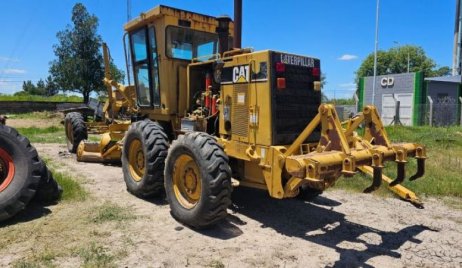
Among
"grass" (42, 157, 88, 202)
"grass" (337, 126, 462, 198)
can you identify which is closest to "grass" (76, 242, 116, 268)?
"grass" (42, 157, 88, 202)

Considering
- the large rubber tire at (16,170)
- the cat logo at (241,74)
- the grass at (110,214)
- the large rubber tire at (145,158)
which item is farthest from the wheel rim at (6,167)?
the cat logo at (241,74)

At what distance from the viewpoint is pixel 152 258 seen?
4.58 metres

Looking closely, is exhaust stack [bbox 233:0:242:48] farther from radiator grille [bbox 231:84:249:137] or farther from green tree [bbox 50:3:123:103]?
green tree [bbox 50:3:123:103]

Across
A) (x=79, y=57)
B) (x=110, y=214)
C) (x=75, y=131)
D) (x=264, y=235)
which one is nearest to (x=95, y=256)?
(x=110, y=214)

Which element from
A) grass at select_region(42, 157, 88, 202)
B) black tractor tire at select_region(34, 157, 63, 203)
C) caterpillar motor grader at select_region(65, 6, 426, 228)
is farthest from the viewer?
grass at select_region(42, 157, 88, 202)

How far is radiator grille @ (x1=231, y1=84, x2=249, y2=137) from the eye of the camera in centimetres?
582

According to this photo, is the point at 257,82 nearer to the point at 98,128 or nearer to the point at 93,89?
the point at 98,128

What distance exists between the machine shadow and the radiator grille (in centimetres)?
125

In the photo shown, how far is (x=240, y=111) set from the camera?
5945mm

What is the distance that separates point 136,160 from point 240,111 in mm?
2342

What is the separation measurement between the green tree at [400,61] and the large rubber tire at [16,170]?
74048 mm

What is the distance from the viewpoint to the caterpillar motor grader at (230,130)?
509cm

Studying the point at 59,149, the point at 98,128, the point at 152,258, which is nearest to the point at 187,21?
the point at 152,258

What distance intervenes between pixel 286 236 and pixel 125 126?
5.47 metres
